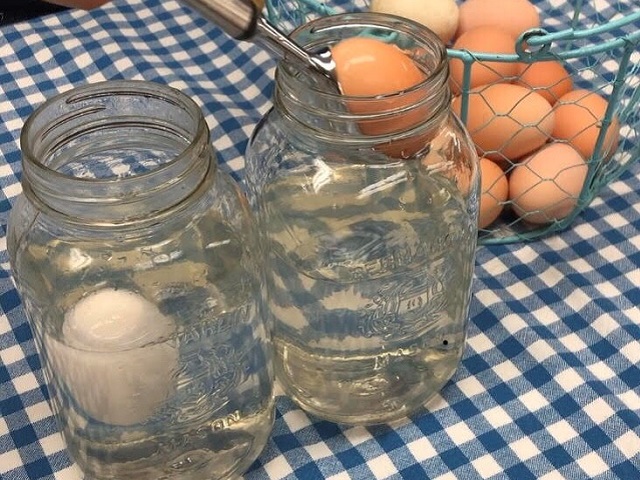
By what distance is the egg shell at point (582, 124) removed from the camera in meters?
0.69

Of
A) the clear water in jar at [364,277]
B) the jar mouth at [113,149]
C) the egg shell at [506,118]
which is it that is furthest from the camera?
the egg shell at [506,118]

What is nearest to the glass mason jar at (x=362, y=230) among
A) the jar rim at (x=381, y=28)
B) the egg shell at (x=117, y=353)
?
the jar rim at (x=381, y=28)

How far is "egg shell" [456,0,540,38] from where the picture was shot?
75 cm

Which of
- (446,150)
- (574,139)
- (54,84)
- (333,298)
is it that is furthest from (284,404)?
(54,84)

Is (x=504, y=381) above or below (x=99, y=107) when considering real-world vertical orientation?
below

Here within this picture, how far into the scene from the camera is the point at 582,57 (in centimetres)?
71

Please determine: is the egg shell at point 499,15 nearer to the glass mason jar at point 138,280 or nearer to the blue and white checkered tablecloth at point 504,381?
the blue and white checkered tablecloth at point 504,381

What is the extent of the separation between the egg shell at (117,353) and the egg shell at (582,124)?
0.38 m

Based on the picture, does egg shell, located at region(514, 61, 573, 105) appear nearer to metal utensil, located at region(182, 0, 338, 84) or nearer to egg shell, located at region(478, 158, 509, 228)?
egg shell, located at region(478, 158, 509, 228)

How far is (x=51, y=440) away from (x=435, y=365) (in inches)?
9.9

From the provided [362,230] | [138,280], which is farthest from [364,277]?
[138,280]

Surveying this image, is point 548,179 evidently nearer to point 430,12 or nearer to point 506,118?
point 506,118

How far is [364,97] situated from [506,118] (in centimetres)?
24

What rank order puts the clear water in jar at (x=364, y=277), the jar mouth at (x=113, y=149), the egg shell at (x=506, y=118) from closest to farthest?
the jar mouth at (x=113, y=149) < the clear water in jar at (x=364, y=277) < the egg shell at (x=506, y=118)
